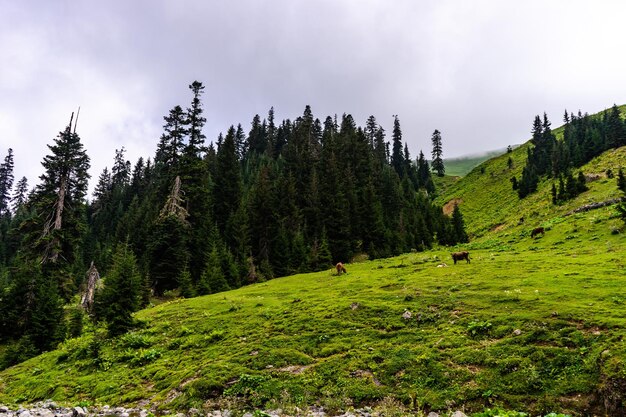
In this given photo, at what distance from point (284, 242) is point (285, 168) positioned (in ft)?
132

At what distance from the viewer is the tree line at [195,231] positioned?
34.8m

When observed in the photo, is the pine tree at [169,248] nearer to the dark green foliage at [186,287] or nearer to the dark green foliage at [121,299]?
the dark green foliage at [186,287]

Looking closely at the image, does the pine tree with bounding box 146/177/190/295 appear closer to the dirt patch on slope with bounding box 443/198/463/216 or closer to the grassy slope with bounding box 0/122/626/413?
the grassy slope with bounding box 0/122/626/413

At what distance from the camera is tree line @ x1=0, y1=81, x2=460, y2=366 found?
34.8 m

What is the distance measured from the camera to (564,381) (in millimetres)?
12820

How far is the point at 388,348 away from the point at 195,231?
160 ft

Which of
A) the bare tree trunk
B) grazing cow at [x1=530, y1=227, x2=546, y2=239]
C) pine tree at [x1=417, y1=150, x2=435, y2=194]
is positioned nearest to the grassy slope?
the bare tree trunk

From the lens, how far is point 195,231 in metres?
61.1

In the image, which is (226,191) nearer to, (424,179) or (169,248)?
(169,248)

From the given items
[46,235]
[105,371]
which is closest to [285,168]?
[46,235]

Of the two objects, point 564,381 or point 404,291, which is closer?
point 564,381

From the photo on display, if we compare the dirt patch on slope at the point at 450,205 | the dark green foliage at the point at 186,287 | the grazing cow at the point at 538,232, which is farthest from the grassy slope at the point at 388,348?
the dirt patch on slope at the point at 450,205

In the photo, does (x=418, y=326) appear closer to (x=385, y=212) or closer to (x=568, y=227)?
(x=568, y=227)

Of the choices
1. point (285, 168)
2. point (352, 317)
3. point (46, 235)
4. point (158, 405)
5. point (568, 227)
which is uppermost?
point (285, 168)
